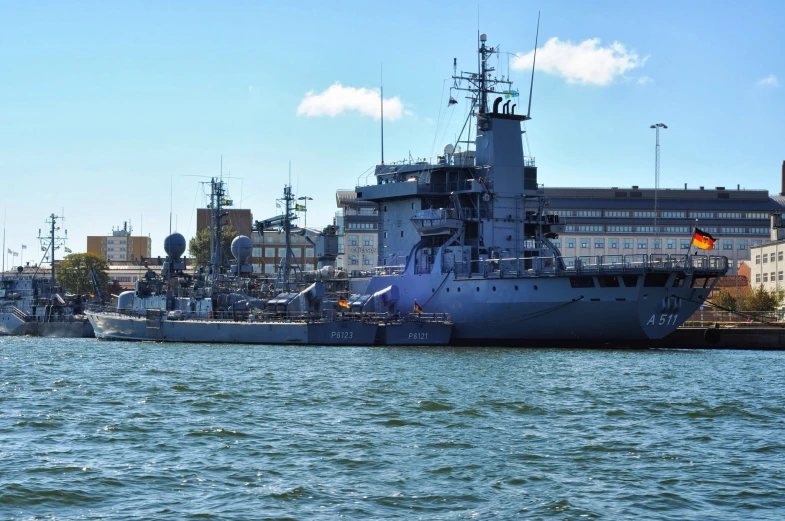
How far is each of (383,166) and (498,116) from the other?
9.59 m

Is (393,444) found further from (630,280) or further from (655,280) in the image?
(655,280)

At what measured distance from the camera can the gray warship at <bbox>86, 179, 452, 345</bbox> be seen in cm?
5922

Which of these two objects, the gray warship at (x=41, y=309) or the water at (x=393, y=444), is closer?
the water at (x=393, y=444)

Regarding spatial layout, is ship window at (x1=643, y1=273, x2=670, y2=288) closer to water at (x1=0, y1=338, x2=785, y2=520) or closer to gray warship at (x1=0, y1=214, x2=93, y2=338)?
water at (x1=0, y1=338, x2=785, y2=520)

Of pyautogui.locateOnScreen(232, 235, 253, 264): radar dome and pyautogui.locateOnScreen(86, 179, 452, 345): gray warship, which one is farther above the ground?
pyautogui.locateOnScreen(232, 235, 253, 264): radar dome

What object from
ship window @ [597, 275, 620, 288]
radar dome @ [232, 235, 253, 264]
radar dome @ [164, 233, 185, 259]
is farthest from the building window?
ship window @ [597, 275, 620, 288]

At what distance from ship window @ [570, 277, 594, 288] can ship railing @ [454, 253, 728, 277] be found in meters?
0.61

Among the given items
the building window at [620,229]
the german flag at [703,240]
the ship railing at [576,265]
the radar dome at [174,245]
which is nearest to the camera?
the german flag at [703,240]

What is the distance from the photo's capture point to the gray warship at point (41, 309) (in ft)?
297

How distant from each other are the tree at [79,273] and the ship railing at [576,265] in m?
86.2

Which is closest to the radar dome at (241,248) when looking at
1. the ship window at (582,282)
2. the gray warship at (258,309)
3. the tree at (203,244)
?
the gray warship at (258,309)

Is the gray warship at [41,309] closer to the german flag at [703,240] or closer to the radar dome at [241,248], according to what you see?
the radar dome at [241,248]

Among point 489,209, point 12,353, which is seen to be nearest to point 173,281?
point 12,353

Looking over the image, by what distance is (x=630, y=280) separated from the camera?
169 feet
